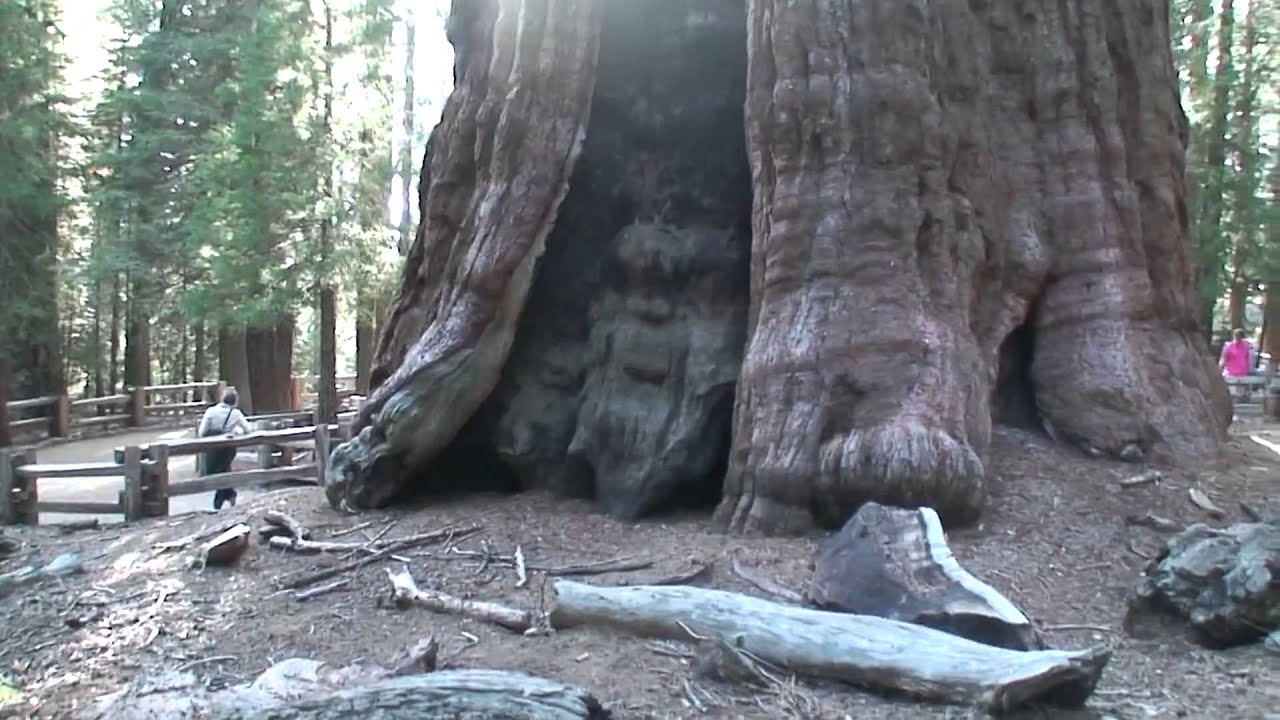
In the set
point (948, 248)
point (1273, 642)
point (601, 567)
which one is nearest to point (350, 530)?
point (601, 567)

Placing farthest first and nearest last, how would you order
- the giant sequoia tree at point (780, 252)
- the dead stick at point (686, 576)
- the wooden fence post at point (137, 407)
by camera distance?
the wooden fence post at point (137, 407)
the giant sequoia tree at point (780, 252)
the dead stick at point (686, 576)

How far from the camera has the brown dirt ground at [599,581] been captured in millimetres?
4566

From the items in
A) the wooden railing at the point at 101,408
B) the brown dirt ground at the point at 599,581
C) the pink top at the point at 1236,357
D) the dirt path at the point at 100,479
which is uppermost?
the pink top at the point at 1236,357

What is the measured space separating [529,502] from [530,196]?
2.35 metres

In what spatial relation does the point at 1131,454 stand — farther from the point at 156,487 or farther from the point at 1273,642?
the point at 156,487

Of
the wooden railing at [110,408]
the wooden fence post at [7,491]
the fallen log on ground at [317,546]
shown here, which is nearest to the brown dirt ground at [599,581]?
the fallen log on ground at [317,546]

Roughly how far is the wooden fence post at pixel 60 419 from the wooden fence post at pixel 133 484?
46.8ft

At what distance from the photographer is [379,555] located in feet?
22.9

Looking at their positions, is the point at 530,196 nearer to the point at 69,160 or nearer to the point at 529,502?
the point at 529,502

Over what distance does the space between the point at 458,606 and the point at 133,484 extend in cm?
639

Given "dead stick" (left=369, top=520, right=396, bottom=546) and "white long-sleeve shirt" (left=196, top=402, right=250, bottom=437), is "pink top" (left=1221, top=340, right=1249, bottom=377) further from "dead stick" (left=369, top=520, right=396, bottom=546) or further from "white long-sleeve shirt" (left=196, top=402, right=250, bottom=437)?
"dead stick" (left=369, top=520, right=396, bottom=546)

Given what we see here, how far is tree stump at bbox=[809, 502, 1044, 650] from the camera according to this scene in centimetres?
464

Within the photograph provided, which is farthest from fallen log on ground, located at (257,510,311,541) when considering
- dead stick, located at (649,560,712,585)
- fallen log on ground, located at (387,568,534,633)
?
dead stick, located at (649,560,712,585)

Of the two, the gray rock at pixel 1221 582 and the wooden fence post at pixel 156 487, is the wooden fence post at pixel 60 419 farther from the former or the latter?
the gray rock at pixel 1221 582
